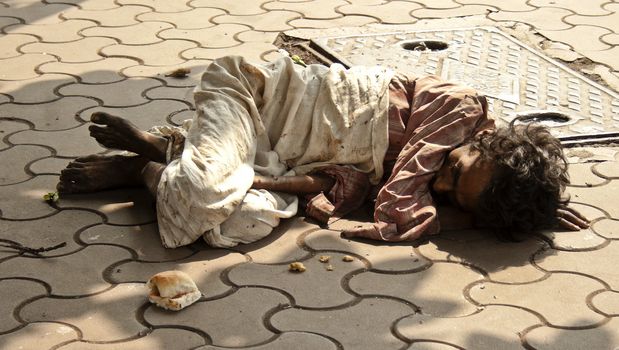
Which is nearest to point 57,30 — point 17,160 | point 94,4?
point 94,4

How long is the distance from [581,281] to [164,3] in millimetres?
3958

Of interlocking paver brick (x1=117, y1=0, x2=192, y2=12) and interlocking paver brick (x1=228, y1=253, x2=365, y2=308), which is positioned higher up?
interlocking paver brick (x1=228, y1=253, x2=365, y2=308)

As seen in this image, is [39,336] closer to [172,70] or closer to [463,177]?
[463,177]

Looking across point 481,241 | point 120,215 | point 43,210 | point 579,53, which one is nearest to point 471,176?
point 481,241

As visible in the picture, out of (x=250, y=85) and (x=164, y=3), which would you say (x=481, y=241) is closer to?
(x=250, y=85)

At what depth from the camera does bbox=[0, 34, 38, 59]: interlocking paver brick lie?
6.02 meters

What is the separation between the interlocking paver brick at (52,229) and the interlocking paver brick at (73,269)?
0.06m

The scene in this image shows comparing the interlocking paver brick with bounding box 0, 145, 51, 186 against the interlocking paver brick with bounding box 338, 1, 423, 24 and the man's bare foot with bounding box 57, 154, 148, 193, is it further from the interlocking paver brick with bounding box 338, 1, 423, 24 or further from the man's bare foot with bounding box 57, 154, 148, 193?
the interlocking paver brick with bounding box 338, 1, 423, 24

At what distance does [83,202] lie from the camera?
4.29 meters

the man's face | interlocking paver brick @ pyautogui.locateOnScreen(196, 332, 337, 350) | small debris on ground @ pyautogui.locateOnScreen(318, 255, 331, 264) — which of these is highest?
the man's face


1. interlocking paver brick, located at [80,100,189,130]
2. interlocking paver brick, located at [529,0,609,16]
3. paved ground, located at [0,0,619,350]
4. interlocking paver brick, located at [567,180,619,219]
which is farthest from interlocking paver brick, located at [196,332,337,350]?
interlocking paver brick, located at [529,0,609,16]

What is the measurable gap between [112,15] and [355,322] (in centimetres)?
381

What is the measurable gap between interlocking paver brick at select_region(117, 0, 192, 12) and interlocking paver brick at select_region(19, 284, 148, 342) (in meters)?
3.49

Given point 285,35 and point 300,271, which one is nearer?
point 300,271
